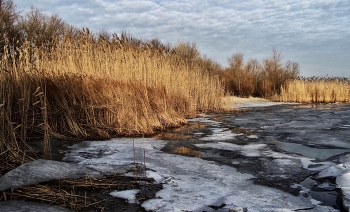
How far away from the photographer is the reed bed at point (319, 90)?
18.9 m

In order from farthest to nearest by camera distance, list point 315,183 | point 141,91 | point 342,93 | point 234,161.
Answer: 1. point 342,93
2. point 141,91
3. point 234,161
4. point 315,183

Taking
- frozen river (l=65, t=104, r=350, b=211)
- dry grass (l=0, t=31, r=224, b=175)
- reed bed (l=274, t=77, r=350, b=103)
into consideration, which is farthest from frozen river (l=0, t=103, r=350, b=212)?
reed bed (l=274, t=77, r=350, b=103)

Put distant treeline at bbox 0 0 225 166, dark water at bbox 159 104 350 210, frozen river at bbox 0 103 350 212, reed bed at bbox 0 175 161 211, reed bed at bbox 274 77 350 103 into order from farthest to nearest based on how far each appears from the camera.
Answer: reed bed at bbox 274 77 350 103 → distant treeline at bbox 0 0 225 166 → dark water at bbox 159 104 350 210 → frozen river at bbox 0 103 350 212 → reed bed at bbox 0 175 161 211

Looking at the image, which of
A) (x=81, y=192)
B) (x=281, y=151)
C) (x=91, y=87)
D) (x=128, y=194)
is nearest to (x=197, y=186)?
(x=128, y=194)

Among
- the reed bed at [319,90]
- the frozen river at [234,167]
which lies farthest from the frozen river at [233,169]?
the reed bed at [319,90]

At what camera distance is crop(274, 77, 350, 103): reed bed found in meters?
18.9

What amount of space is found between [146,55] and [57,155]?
163 inches

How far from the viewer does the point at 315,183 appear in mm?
2920

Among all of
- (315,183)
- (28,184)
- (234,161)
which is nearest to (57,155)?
(28,184)

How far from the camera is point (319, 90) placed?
18828 mm

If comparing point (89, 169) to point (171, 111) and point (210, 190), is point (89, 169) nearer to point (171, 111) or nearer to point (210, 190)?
point (210, 190)

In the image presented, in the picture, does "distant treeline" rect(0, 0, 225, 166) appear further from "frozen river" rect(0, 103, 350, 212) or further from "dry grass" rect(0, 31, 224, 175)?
"frozen river" rect(0, 103, 350, 212)

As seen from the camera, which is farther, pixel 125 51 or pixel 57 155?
pixel 125 51

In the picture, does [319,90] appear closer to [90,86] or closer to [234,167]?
[90,86]
